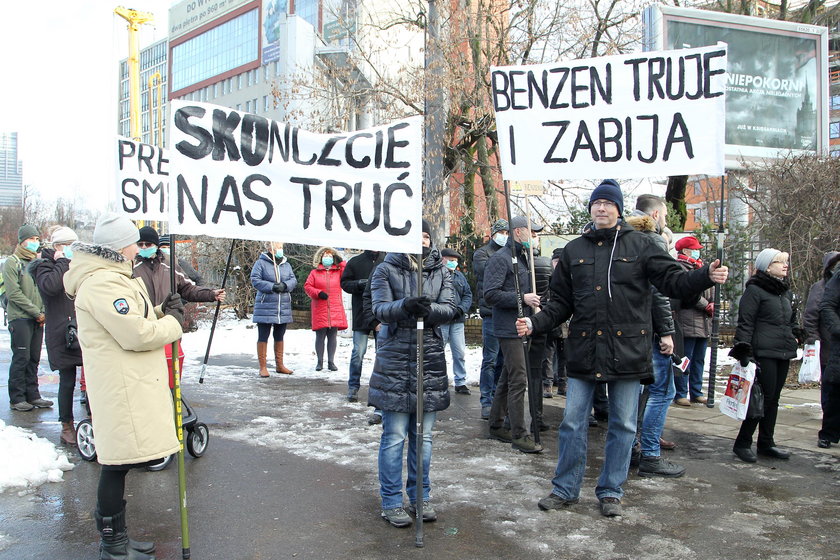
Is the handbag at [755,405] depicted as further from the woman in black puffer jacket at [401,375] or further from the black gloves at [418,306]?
the black gloves at [418,306]

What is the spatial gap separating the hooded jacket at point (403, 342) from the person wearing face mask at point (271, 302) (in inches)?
237

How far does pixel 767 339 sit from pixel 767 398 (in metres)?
0.51

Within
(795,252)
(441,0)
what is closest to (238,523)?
(795,252)

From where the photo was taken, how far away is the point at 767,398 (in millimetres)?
6137

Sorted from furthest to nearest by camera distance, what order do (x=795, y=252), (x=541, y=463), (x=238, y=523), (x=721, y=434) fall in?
(x=795, y=252) → (x=721, y=434) → (x=541, y=463) → (x=238, y=523)

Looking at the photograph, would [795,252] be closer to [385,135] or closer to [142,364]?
[385,135]

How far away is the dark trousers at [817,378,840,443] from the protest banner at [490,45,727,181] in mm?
3026

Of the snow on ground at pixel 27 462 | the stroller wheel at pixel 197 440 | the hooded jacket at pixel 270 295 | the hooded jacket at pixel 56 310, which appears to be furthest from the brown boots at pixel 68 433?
the hooded jacket at pixel 270 295

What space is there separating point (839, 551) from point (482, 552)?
209 cm

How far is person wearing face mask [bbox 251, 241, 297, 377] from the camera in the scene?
1066 cm

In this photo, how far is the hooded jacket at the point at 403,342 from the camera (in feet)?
14.8

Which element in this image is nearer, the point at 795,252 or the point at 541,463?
the point at 541,463

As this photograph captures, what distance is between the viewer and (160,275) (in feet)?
21.7

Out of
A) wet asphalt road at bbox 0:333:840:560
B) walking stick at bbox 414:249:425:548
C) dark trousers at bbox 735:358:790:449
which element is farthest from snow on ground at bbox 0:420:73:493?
dark trousers at bbox 735:358:790:449
